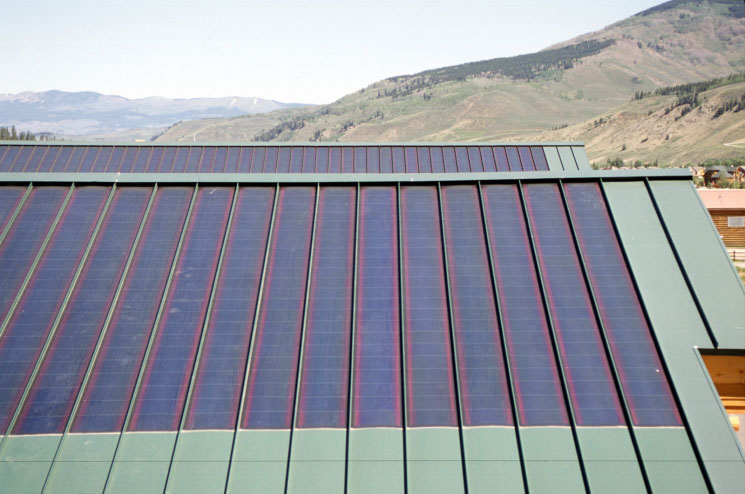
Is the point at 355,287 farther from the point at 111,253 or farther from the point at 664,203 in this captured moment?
the point at 664,203

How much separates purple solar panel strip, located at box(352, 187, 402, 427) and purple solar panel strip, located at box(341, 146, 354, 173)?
62.2 feet

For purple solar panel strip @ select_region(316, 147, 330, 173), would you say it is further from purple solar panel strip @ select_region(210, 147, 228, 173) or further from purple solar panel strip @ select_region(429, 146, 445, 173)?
purple solar panel strip @ select_region(429, 146, 445, 173)

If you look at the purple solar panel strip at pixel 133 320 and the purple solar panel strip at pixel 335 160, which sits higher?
the purple solar panel strip at pixel 335 160

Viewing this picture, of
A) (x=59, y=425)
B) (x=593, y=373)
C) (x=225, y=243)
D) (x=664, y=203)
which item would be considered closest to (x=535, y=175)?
(x=664, y=203)

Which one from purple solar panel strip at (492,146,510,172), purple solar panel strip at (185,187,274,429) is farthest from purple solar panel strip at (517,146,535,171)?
purple solar panel strip at (185,187,274,429)

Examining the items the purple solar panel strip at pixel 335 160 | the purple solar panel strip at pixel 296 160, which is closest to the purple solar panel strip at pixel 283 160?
the purple solar panel strip at pixel 296 160

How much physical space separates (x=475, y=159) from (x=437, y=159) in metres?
2.36

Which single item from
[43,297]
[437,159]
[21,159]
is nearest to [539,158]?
[437,159]

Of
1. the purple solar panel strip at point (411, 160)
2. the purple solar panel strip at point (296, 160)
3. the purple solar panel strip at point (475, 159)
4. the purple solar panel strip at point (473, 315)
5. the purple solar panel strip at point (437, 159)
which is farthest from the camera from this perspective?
the purple solar panel strip at point (296, 160)

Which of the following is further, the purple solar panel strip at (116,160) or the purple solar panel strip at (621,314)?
the purple solar panel strip at (116,160)

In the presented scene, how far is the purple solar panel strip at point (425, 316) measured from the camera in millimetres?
9445

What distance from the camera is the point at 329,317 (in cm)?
1081

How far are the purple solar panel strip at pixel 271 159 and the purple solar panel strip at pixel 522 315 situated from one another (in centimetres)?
2183

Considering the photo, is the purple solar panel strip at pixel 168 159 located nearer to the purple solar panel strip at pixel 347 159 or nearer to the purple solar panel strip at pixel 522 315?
the purple solar panel strip at pixel 347 159
